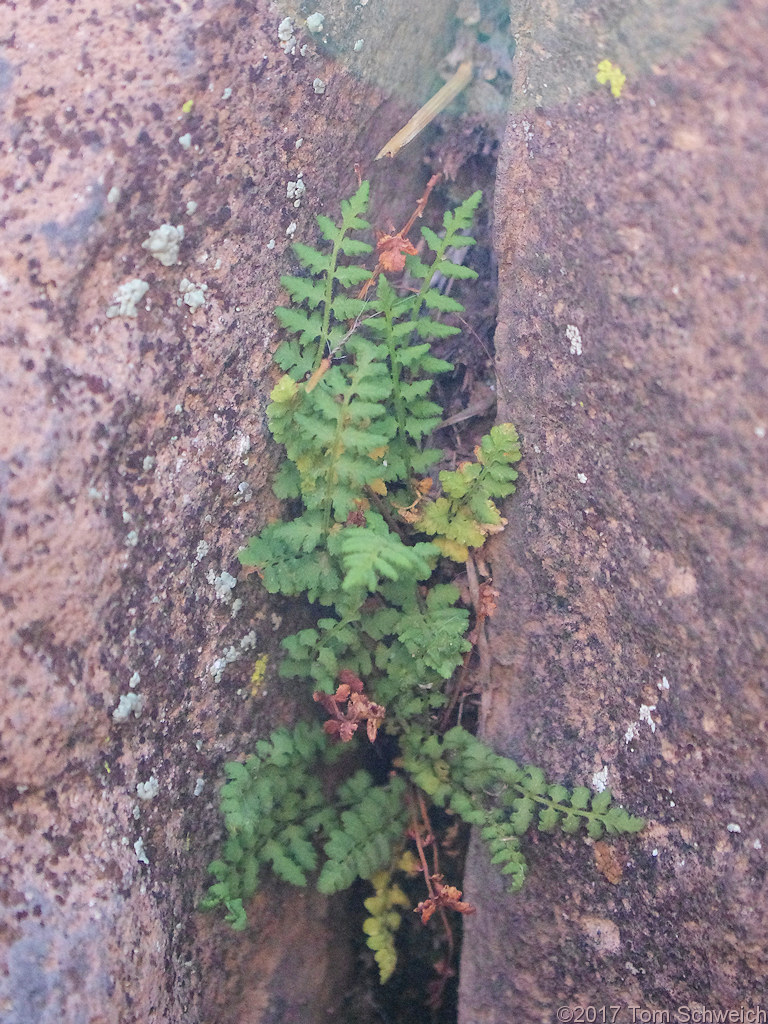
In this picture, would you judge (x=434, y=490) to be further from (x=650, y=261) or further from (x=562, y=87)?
(x=562, y=87)

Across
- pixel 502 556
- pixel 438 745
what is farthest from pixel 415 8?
pixel 438 745

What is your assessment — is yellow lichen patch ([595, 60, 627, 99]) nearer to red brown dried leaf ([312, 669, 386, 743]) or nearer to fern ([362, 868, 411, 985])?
red brown dried leaf ([312, 669, 386, 743])

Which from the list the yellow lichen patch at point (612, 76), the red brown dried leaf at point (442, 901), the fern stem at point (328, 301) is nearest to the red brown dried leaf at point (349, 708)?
the red brown dried leaf at point (442, 901)

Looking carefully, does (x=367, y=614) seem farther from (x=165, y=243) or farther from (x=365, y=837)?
(x=165, y=243)

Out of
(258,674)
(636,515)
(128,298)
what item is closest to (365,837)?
(258,674)

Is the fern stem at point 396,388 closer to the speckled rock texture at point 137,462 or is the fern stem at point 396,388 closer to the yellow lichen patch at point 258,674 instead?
the speckled rock texture at point 137,462

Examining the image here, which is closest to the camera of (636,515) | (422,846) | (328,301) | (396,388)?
(636,515)
